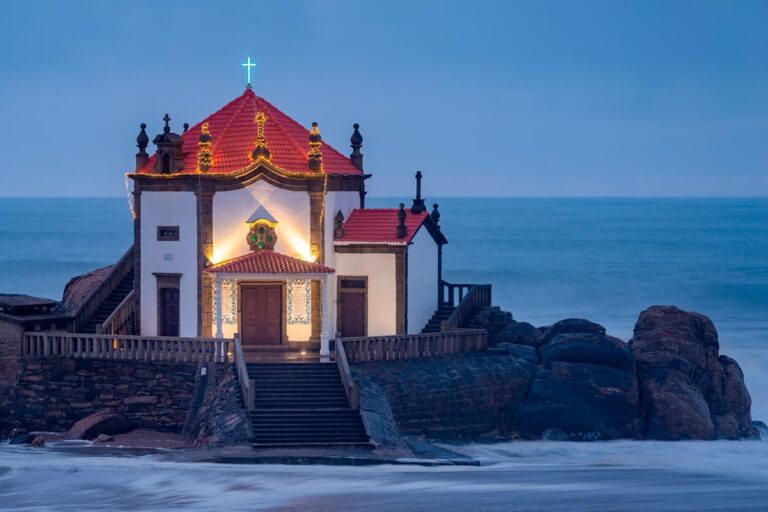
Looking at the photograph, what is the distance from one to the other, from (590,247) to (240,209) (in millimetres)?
111274

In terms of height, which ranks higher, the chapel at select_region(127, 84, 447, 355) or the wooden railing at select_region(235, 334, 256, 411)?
the chapel at select_region(127, 84, 447, 355)

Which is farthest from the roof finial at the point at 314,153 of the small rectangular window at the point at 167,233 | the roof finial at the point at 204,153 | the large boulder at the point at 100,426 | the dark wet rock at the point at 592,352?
the large boulder at the point at 100,426

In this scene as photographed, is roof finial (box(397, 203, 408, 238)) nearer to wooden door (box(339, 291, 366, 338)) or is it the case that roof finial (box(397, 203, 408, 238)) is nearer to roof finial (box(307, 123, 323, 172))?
wooden door (box(339, 291, 366, 338))

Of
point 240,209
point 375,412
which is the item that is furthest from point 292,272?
point 375,412

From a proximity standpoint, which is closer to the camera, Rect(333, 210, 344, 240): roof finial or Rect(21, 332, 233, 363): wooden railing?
Rect(21, 332, 233, 363): wooden railing

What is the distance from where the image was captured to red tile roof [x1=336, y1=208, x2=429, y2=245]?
172 feet

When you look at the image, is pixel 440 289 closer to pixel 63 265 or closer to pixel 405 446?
pixel 405 446

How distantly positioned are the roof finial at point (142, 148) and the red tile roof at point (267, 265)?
12.7ft

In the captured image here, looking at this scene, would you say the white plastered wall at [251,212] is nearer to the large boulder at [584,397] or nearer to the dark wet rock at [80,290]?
the dark wet rock at [80,290]

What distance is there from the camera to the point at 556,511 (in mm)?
A: 36562

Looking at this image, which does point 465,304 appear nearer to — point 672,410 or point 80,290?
point 672,410

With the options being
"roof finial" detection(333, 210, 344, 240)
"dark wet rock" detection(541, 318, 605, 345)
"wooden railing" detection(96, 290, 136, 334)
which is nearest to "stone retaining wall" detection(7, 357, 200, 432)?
"wooden railing" detection(96, 290, 136, 334)

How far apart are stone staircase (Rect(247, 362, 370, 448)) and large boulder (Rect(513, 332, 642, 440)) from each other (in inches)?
249

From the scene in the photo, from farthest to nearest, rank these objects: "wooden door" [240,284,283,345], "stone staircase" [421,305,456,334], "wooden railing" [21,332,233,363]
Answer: "stone staircase" [421,305,456,334] → "wooden door" [240,284,283,345] → "wooden railing" [21,332,233,363]
